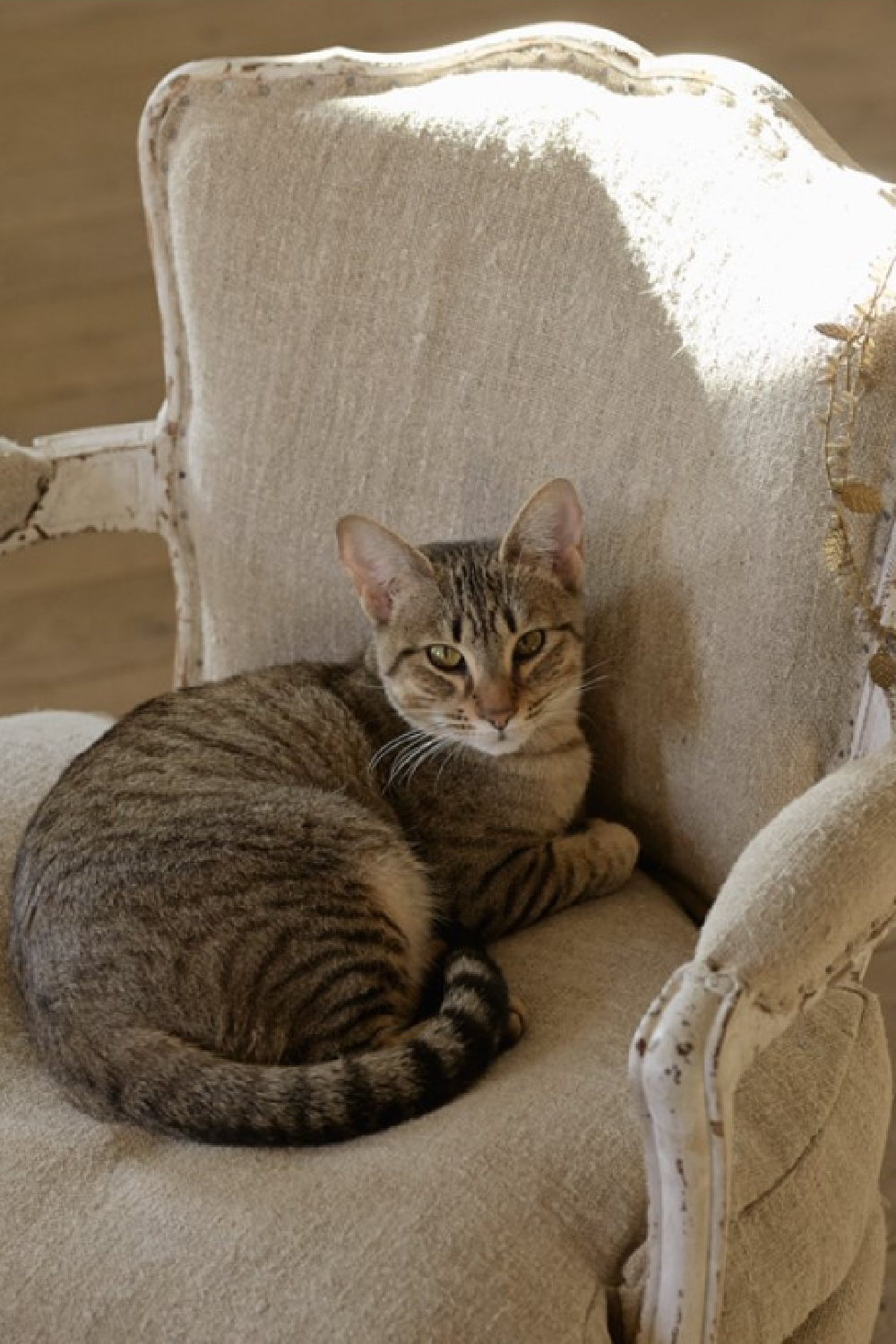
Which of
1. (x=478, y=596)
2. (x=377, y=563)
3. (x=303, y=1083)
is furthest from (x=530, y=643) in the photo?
(x=303, y=1083)

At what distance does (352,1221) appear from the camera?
1.28m

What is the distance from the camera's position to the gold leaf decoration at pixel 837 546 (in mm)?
1463

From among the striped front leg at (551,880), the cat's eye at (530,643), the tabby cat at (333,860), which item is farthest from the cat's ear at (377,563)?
the striped front leg at (551,880)

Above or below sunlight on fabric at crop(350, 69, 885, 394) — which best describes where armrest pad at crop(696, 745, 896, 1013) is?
below

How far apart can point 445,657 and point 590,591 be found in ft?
0.54

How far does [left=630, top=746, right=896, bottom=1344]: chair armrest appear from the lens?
1.18 metres

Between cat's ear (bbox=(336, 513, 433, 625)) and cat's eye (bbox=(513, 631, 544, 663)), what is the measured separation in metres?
0.11

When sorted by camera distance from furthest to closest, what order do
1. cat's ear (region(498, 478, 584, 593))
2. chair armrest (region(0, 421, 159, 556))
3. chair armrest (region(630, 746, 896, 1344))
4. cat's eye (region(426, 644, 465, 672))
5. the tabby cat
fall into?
1. chair armrest (region(0, 421, 159, 556))
2. cat's eye (region(426, 644, 465, 672))
3. cat's ear (region(498, 478, 584, 593))
4. the tabby cat
5. chair armrest (region(630, 746, 896, 1344))

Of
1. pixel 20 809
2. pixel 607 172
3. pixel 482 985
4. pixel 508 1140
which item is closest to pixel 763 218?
pixel 607 172

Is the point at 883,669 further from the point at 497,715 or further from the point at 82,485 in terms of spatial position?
the point at 82,485

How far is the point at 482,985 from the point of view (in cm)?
150

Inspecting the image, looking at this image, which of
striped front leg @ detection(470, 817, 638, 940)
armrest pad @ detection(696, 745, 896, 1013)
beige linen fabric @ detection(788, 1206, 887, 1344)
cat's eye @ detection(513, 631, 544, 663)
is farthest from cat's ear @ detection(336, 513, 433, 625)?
beige linen fabric @ detection(788, 1206, 887, 1344)

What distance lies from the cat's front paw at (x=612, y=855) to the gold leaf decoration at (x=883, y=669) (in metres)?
0.36

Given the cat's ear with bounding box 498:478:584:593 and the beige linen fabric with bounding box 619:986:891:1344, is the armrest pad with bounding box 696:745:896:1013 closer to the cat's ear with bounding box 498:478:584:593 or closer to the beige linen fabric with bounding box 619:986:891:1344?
the beige linen fabric with bounding box 619:986:891:1344
